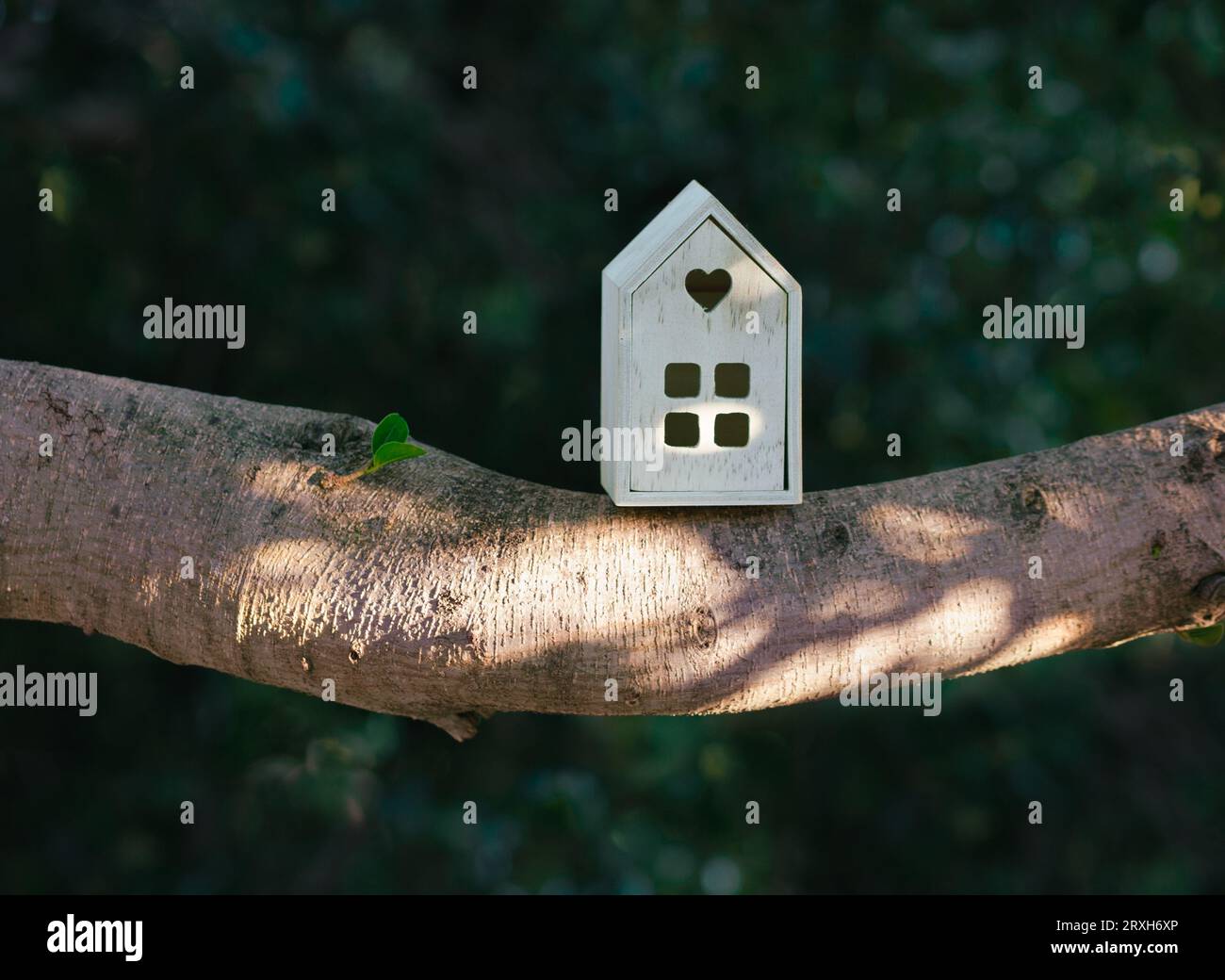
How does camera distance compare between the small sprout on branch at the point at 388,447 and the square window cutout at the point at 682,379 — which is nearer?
the small sprout on branch at the point at 388,447

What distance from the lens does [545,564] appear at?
40.2 inches

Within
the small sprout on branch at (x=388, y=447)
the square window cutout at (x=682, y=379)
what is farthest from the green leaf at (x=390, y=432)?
the square window cutout at (x=682, y=379)

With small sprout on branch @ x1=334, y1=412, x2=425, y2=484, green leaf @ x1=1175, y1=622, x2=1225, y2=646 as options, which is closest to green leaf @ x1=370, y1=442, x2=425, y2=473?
small sprout on branch @ x1=334, y1=412, x2=425, y2=484

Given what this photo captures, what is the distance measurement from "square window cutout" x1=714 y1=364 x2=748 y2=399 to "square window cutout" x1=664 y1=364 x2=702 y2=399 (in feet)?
0.12

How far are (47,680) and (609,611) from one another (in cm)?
167

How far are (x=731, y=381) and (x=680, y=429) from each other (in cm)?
8

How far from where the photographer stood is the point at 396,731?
2.41 metres

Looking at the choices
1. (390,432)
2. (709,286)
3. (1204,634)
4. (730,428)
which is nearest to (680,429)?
(730,428)

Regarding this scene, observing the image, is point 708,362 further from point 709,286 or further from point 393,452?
point 393,452

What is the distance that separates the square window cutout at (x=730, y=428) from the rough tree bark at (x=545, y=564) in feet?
0.35

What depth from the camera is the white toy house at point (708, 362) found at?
1111 mm

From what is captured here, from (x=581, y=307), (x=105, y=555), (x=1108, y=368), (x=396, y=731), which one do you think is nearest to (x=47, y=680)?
(x=396, y=731)

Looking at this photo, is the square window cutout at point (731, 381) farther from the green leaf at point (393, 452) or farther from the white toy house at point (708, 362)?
the green leaf at point (393, 452)

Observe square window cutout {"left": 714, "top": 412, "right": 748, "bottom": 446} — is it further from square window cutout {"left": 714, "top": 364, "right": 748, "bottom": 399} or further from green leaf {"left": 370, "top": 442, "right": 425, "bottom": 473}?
green leaf {"left": 370, "top": 442, "right": 425, "bottom": 473}
